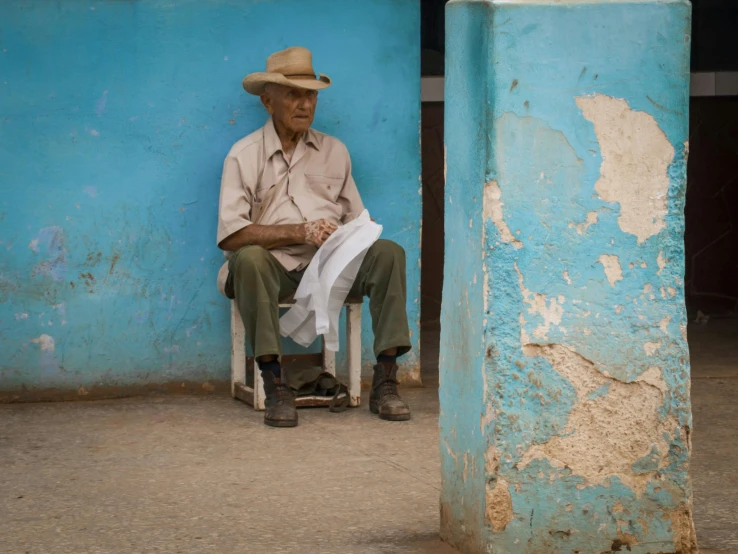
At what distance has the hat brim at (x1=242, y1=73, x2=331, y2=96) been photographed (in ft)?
16.4

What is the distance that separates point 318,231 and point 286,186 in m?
0.34

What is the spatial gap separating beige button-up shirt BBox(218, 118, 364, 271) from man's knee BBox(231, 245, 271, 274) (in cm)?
14

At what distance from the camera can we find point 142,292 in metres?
5.28

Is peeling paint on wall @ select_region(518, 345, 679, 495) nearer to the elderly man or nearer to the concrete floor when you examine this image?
the concrete floor

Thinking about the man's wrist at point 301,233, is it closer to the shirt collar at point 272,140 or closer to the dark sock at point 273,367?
the shirt collar at point 272,140

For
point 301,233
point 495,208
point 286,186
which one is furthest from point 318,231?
point 495,208

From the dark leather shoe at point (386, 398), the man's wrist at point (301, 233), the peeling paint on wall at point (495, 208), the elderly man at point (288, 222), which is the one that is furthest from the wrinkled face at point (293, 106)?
the peeling paint on wall at point (495, 208)

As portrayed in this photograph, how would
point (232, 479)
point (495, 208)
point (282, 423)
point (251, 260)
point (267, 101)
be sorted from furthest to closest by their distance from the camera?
Result: point (267, 101), point (251, 260), point (282, 423), point (232, 479), point (495, 208)

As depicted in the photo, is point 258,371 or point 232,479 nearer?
point 232,479

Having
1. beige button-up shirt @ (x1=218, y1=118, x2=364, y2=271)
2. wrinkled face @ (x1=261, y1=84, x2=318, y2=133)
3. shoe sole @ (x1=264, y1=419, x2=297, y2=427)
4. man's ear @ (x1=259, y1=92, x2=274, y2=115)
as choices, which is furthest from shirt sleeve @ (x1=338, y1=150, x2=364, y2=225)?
shoe sole @ (x1=264, y1=419, x2=297, y2=427)

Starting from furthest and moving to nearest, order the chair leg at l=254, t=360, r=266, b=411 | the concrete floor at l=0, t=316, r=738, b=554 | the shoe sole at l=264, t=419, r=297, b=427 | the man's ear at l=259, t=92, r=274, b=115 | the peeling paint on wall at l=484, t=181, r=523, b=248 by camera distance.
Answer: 1. the man's ear at l=259, t=92, r=274, b=115
2. the chair leg at l=254, t=360, r=266, b=411
3. the shoe sole at l=264, t=419, r=297, b=427
4. the concrete floor at l=0, t=316, r=738, b=554
5. the peeling paint on wall at l=484, t=181, r=523, b=248

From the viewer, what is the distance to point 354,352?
202 inches

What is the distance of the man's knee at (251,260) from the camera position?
4.86 m

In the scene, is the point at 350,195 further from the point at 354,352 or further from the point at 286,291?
the point at 354,352
